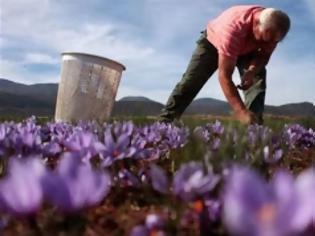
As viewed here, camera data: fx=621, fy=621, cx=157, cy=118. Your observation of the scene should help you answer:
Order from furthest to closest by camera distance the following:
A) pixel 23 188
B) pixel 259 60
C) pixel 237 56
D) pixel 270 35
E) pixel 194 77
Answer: pixel 194 77 → pixel 259 60 → pixel 237 56 → pixel 270 35 → pixel 23 188

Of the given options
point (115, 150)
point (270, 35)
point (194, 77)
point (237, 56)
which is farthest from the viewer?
point (194, 77)

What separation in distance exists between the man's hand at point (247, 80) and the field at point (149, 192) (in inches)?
86.9

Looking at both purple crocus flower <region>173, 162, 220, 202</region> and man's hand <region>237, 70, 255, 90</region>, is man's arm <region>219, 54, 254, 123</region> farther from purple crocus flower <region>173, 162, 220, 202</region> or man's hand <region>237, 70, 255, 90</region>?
purple crocus flower <region>173, 162, 220, 202</region>

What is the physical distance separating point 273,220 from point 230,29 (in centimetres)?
373

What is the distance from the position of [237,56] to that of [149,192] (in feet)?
10.9

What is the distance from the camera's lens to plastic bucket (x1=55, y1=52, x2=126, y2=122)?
5832 millimetres

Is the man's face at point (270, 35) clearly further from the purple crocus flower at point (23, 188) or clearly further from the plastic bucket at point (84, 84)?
the purple crocus flower at point (23, 188)

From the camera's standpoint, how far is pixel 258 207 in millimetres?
576

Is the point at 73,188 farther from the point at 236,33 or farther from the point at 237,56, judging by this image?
the point at 237,56

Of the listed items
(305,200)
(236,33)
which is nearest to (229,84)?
(236,33)

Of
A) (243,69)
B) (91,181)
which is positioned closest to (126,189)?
(91,181)

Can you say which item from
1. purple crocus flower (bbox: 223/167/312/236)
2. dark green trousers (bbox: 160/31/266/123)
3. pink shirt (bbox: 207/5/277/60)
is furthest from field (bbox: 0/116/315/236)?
dark green trousers (bbox: 160/31/266/123)

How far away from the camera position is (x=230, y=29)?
4.20m

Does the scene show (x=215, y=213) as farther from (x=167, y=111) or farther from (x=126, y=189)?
(x=167, y=111)
